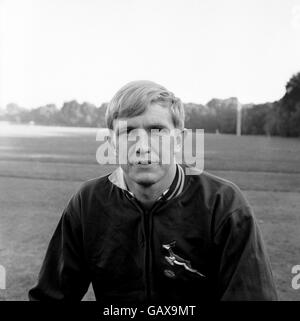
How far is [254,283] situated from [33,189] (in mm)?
6041

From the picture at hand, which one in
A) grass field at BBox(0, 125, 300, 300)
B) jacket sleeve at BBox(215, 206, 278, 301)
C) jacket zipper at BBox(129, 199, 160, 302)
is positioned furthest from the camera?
grass field at BBox(0, 125, 300, 300)

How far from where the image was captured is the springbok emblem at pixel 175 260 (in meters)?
1.33

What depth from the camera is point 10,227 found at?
14.1 ft

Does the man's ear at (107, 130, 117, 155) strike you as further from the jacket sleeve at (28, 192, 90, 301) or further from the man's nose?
the jacket sleeve at (28, 192, 90, 301)

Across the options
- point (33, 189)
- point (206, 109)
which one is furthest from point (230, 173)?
point (206, 109)

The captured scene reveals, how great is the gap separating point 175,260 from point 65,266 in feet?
1.25

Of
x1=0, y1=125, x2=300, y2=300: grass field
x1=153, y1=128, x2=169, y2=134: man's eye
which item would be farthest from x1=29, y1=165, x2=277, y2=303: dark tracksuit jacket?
x1=0, y1=125, x2=300, y2=300: grass field

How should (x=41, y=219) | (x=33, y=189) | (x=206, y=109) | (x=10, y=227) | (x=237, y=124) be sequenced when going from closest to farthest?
1. (x=10, y=227)
2. (x=41, y=219)
3. (x=33, y=189)
4. (x=206, y=109)
5. (x=237, y=124)

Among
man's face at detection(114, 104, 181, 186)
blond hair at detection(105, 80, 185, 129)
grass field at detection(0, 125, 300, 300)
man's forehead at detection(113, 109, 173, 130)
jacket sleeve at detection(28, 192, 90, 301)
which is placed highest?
blond hair at detection(105, 80, 185, 129)

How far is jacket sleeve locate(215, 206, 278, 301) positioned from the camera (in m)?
1.24

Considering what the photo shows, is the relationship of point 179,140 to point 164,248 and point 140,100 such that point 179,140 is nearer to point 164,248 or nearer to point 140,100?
point 140,100

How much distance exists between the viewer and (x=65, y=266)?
1436 millimetres

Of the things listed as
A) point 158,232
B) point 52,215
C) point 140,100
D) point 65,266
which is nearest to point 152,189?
point 158,232
